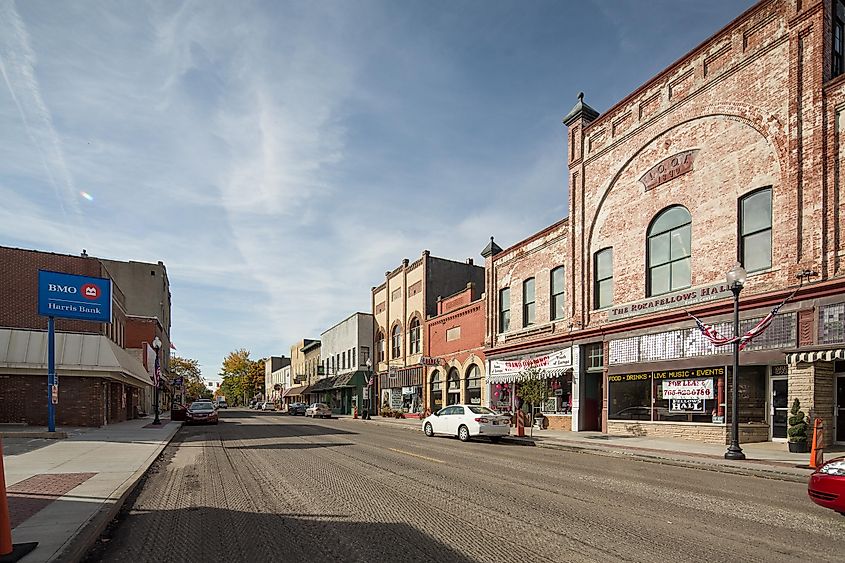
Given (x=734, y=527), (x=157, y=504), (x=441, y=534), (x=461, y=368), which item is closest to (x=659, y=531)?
(x=734, y=527)

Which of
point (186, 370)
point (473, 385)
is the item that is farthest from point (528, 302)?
point (186, 370)

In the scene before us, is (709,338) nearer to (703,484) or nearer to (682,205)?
(682,205)

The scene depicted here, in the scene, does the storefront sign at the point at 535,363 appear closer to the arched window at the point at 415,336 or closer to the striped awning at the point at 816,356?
the striped awning at the point at 816,356

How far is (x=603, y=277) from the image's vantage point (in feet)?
84.4

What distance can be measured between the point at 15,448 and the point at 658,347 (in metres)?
20.8

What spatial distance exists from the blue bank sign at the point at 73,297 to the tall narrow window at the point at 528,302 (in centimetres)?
1968

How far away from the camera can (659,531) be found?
23.7 feet

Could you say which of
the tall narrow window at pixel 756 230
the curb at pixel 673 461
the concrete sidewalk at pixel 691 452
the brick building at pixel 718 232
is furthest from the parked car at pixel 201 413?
the tall narrow window at pixel 756 230

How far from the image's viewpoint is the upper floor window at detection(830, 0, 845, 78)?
58.0 feet

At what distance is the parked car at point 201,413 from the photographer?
35.2 m

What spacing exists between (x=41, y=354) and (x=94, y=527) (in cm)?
2108

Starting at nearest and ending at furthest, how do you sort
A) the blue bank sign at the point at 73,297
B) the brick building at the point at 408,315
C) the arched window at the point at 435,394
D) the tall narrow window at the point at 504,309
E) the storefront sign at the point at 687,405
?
the storefront sign at the point at 687,405 → the blue bank sign at the point at 73,297 → the tall narrow window at the point at 504,309 → the arched window at the point at 435,394 → the brick building at the point at 408,315

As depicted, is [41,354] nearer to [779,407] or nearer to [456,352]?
[456,352]

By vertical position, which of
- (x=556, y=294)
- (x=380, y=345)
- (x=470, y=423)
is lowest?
(x=470, y=423)
